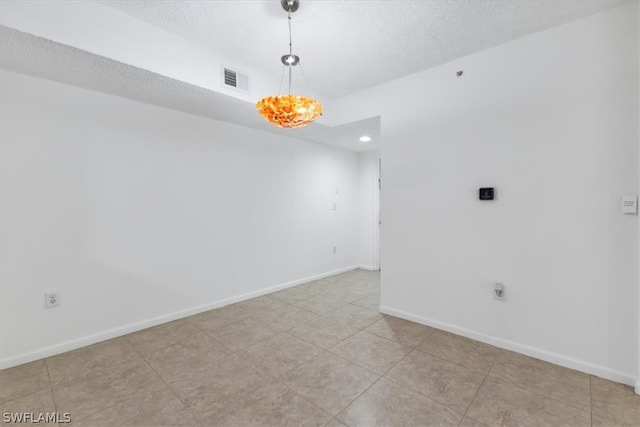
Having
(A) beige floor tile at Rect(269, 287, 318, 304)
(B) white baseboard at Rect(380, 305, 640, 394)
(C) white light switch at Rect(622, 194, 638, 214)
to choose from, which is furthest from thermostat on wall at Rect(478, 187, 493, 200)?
(A) beige floor tile at Rect(269, 287, 318, 304)

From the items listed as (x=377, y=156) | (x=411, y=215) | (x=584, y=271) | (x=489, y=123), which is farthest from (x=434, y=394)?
(x=377, y=156)

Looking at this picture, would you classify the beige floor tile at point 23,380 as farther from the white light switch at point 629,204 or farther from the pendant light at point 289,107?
the white light switch at point 629,204

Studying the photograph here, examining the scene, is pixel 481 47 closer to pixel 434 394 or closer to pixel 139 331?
pixel 434 394

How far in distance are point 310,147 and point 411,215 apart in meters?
2.18

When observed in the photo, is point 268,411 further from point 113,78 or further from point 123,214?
point 113,78

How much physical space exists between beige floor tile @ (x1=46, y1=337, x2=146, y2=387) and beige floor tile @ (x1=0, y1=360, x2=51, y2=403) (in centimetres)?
4

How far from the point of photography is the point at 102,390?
1.89m

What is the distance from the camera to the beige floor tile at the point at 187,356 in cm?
211

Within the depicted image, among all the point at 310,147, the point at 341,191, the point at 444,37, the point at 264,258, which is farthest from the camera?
the point at 341,191

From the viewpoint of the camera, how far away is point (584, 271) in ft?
6.80

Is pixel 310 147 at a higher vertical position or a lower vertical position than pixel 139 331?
higher

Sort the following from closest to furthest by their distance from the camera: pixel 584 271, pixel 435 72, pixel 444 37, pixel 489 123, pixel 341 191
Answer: pixel 584 271 < pixel 444 37 < pixel 489 123 < pixel 435 72 < pixel 341 191

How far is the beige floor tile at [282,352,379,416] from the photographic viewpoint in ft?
5.84

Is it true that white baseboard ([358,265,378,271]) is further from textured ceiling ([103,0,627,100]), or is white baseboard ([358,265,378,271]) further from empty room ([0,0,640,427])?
textured ceiling ([103,0,627,100])
